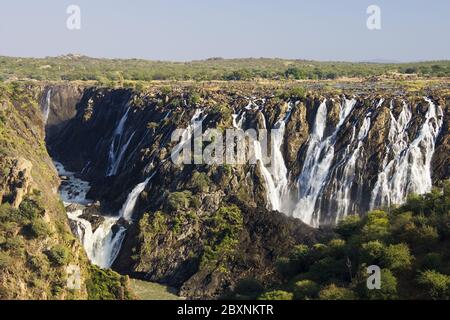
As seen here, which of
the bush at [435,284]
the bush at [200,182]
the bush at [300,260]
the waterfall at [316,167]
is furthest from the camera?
the waterfall at [316,167]

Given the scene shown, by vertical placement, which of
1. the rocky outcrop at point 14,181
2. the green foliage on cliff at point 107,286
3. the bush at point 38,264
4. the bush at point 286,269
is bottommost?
the green foliage on cliff at point 107,286

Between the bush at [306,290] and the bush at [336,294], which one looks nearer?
the bush at [336,294]

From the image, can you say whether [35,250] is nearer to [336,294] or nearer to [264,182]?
[336,294]

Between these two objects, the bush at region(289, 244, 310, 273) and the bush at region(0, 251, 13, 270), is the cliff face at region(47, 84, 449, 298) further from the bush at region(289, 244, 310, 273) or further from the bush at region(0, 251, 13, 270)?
the bush at region(0, 251, 13, 270)

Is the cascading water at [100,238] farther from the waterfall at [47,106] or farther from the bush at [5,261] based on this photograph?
the waterfall at [47,106]

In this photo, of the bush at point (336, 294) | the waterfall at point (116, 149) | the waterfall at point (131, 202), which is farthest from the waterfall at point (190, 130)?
the bush at point (336, 294)

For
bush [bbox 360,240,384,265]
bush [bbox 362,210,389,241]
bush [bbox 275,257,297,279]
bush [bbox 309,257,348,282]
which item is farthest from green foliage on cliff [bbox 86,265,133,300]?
bush [bbox 360,240,384,265]
